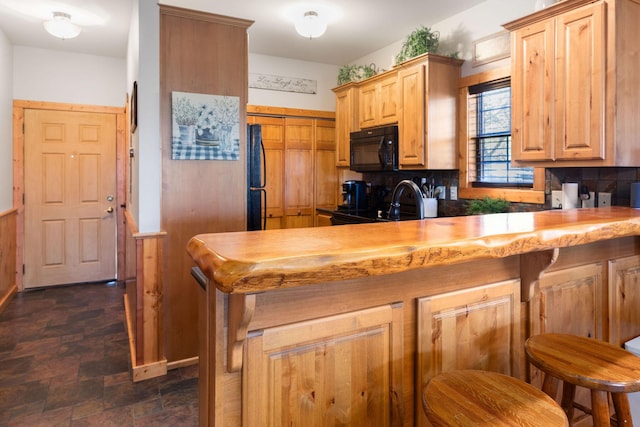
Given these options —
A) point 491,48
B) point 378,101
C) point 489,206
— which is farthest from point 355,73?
point 489,206

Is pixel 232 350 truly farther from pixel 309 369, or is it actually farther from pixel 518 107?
pixel 518 107

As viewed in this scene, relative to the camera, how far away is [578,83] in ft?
7.98

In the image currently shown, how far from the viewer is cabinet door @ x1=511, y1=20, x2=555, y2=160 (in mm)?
2598

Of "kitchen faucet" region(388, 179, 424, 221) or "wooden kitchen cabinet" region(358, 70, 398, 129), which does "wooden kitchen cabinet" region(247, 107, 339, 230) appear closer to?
"wooden kitchen cabinet" region(358, 70, 398, 129)

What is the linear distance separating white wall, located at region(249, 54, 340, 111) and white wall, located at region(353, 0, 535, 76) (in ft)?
5.62

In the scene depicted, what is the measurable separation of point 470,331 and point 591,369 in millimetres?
388

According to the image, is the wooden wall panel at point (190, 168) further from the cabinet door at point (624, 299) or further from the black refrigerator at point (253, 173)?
the cabinet door at point (624, 299)

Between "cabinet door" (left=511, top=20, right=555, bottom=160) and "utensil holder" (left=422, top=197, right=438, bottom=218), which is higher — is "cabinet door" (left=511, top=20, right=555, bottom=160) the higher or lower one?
the higher one

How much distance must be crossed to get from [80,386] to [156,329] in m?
0.54

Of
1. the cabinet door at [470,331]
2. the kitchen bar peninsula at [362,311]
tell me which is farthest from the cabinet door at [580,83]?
the cabinet door at [470,331]

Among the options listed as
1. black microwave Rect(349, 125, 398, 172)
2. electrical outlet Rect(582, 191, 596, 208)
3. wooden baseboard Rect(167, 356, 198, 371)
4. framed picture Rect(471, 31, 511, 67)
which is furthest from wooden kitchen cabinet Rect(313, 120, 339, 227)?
electrical outlet Rect(582, 191, 596, 208)

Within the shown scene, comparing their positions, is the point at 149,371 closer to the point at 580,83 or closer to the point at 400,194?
the point at 400,194

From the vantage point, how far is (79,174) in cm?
504

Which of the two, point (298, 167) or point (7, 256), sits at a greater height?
point (298, 167)
